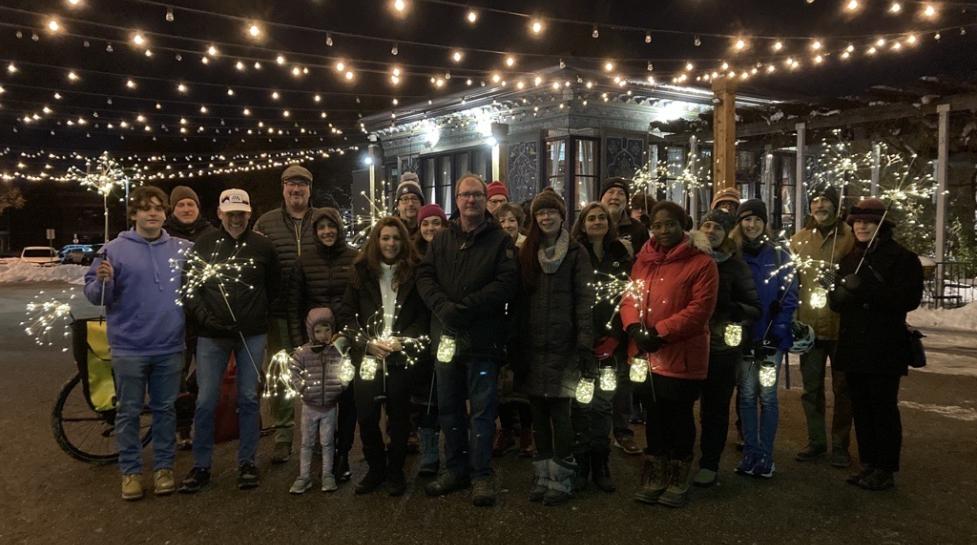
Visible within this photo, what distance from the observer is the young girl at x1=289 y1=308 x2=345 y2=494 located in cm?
467

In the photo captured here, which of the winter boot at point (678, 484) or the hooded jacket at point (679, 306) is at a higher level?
the hooded jacket at point (679, 306)

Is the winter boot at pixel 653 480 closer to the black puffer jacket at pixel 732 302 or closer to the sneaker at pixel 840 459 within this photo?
the black puffer jacket at pixel 732 302

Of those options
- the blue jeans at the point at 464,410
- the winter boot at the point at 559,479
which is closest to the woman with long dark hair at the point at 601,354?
the winter boot at the point at 559,479

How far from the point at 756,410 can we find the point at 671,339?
44.9 inches

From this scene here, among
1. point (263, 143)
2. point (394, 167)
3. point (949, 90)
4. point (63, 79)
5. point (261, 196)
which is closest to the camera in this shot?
point (949, 90)

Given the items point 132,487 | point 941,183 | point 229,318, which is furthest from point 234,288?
point 941,183

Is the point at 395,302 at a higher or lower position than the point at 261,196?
lower

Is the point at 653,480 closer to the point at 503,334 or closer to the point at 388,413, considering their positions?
the point at 503,334

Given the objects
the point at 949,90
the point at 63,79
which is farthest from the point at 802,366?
the point at 63,79

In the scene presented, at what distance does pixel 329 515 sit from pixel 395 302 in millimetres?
1432

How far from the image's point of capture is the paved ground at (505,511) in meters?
3.92

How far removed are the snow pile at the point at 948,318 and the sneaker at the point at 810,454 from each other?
27.2ft

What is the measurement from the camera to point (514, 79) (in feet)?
48.5

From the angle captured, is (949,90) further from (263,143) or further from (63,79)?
(263,143)
